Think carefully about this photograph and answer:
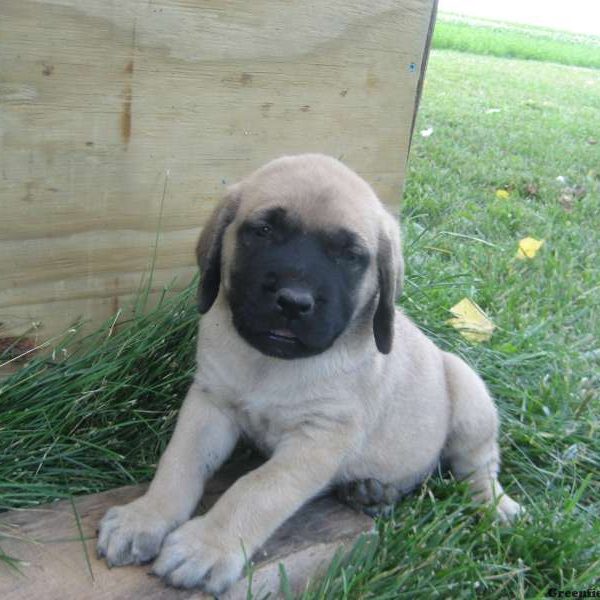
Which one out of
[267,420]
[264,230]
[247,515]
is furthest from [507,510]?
[264,230]

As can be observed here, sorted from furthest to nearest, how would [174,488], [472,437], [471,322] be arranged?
1. [471,322]
2. [472,437]
3. [174,488]

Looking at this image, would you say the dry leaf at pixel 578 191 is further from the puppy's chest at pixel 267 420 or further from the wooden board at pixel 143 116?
the puppy's chest at pixel 267 420

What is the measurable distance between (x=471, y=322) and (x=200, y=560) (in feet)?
8.03

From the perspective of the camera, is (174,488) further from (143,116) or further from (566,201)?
(566,201)

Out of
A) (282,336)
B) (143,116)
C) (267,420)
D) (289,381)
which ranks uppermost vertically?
(143,116)

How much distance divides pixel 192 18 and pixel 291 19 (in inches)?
19.0

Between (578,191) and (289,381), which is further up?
(289,381)

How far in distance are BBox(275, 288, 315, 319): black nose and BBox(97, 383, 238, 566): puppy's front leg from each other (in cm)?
66

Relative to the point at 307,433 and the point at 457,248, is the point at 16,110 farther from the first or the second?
the point at 457,248

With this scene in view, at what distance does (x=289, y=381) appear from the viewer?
2896 millimetres

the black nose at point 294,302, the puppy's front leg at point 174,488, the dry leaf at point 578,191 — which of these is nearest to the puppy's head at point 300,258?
the black nose at point 294,302

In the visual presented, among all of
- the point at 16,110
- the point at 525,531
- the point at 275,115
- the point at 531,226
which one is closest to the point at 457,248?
the point at 531,226

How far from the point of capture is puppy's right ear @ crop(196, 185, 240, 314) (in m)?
2.89

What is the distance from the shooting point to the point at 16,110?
9.66 feet
